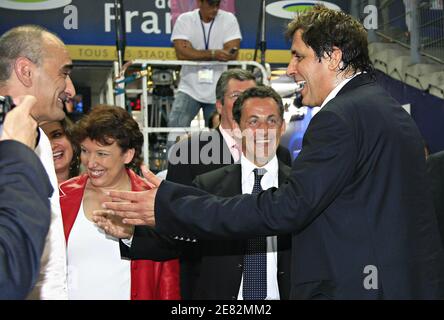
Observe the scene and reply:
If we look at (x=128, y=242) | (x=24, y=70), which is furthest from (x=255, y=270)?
(x=24, y=70)

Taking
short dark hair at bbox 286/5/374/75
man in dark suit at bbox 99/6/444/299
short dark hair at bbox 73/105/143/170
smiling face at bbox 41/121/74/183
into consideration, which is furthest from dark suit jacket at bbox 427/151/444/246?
smiling face at bbox 41/121/74/183

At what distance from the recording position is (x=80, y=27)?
920 cm

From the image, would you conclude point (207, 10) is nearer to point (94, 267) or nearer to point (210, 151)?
point (210, 151)

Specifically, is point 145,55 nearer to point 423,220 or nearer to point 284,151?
point 284,151

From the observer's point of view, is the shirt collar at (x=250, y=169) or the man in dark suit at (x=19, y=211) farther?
the shirt collar at (x=250, y=169)

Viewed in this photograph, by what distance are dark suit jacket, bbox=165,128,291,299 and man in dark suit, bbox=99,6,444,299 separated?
155cm

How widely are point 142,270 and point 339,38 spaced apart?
1.67m

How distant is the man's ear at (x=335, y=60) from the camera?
2760 millimetres

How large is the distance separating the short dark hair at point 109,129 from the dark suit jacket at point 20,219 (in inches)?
89.7

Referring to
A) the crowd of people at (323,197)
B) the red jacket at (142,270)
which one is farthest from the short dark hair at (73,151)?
the crowd of people at (323,197)

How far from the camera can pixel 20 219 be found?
150cm

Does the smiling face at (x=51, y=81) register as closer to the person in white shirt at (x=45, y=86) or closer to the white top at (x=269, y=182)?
the person in white shirt at (x=45, y=86)

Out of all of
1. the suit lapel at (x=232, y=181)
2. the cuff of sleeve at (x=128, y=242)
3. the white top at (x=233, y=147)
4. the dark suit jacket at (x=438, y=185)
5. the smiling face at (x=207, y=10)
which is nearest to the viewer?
the dark suit jacket at (x=438, y=185)
